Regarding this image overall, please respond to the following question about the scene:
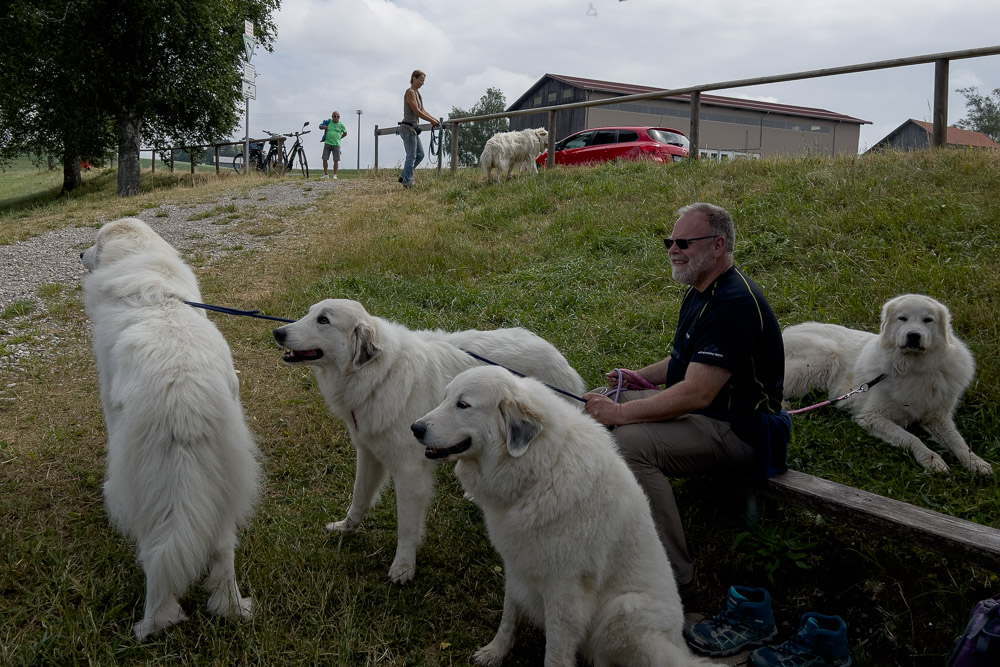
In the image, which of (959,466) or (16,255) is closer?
(959,466)

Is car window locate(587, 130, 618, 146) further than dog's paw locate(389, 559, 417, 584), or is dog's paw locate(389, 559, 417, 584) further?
car window locate(587, 130, 618, 146)

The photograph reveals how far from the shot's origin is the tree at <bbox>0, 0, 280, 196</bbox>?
18.3m

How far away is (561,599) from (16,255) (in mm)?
11562

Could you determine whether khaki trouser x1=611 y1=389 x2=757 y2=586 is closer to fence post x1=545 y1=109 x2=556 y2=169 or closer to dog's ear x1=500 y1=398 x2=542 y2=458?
dog's ear x1=500 y1=398 x2=542 y2=458

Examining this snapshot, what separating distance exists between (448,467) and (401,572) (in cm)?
116

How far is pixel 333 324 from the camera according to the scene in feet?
11.6

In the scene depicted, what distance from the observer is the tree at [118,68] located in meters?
18.3

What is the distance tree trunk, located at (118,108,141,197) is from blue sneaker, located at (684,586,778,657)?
20.8 metres

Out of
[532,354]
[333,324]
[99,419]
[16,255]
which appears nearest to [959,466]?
[532,354]

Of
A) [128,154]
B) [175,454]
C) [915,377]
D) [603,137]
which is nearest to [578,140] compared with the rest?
[603,137]

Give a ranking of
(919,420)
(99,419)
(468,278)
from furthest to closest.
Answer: (468,278), (99,419), (919,420)

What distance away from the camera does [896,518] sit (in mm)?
2881

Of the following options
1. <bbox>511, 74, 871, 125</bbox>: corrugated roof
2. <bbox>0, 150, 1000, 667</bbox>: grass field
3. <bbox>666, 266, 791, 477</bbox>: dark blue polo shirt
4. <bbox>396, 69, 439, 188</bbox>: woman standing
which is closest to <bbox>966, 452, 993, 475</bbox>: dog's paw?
<bbox>0, 150, 1000, 667</bbox>: grass field

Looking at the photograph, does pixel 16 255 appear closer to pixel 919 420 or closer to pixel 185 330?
pixel 185 330
